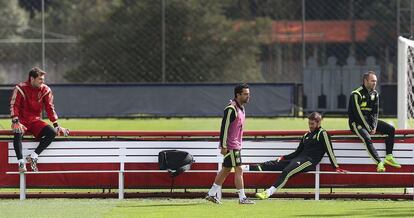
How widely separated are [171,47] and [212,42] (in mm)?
2461

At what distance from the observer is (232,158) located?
14633 mm

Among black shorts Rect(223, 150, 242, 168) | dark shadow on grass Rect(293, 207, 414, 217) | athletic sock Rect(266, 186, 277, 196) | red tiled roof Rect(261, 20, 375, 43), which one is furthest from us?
red tiled roof Rect(261, 20, 375, 43)

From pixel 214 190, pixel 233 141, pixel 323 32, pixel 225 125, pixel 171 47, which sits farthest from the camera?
pixel 323 32

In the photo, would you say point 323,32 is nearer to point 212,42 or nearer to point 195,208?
point 212,42

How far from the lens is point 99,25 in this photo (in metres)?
40.2

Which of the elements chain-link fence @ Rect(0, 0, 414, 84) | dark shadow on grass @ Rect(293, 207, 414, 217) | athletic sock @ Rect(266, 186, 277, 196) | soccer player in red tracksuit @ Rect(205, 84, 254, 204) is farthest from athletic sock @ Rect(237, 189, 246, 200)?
chain-link fence @ Rect(0, 0, 414, 84)

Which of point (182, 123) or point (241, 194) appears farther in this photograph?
point (182, 123)

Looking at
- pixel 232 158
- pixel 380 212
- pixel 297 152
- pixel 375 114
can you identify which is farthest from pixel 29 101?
pixel 380 212

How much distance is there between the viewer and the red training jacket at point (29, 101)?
1564cm

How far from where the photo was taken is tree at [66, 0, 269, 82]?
36.4 m

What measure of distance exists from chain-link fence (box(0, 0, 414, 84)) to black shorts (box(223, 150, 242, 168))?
19.0 m

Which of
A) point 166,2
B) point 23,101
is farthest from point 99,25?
point 23,101

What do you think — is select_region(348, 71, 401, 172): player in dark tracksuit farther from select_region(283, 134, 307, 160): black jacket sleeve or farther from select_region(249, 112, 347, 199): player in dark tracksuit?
select_region(283, 134, 307, 160): black jacket sleeve

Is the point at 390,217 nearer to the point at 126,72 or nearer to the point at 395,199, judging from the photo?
the point at 395,199
